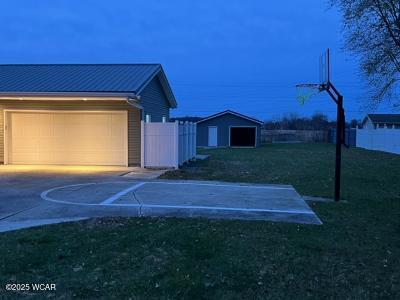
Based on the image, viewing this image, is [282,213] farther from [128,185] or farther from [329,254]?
[128,185]

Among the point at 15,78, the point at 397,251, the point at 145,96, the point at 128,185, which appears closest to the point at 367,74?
the point at 145,96

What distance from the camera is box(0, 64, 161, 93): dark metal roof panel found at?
17.6 metres

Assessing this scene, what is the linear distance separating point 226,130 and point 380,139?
606 inches

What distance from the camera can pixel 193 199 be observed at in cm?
1000

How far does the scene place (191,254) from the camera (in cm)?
595

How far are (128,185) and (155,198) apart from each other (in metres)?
2.45

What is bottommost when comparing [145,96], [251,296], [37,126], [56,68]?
[251,296]

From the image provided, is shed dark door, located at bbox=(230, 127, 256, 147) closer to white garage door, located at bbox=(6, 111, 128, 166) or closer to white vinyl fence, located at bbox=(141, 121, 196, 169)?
white garage door, located at bbox=(6, 111, 128, 166)

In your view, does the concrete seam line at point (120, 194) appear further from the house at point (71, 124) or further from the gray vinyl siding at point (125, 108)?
the house at point (71, 124)

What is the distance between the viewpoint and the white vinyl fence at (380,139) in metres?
36.4

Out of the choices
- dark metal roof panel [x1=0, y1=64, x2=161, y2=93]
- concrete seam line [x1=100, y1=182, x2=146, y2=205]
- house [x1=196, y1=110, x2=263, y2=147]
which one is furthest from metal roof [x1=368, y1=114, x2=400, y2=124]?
concrete seam line [x1=100, y1=182, x2=146, y2=205]

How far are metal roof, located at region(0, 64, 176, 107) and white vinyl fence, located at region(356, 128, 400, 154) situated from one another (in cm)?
2112

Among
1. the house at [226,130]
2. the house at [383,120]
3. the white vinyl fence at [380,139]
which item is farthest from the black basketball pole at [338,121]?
→ the house at [383,120]

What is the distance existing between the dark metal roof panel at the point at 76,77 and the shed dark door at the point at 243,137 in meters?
29.2
